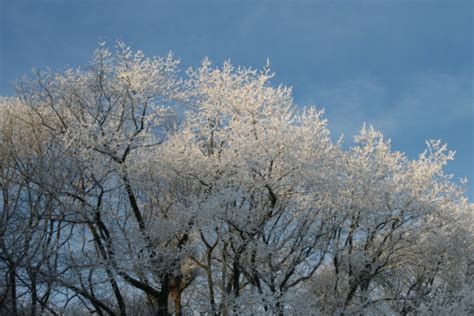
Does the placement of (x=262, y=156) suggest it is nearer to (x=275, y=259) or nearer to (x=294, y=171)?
(x=294, y=171)

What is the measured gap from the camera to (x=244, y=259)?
1695cm

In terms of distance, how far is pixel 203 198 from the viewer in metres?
16.6

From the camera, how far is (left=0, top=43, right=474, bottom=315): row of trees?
53.4 ft

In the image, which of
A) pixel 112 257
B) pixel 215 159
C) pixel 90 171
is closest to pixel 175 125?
pixel 215 159

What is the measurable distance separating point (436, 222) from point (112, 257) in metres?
12.2

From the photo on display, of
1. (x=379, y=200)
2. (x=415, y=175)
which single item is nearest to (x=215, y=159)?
(x=379, y=200)

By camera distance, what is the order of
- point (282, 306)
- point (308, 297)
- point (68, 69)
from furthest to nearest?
point (68, 69), point (308, 297), point (282, 306)

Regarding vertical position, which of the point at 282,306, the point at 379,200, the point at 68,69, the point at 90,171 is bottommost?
the point at 282,306

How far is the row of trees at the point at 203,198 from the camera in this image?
53.4ft

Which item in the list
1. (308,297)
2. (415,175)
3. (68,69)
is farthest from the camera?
(415,175)

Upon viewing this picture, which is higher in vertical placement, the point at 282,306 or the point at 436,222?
the point at 436,222

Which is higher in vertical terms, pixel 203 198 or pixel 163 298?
pixel 203 198

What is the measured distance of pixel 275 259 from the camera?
17.0m

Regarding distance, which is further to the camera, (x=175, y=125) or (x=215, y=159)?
(x=175, y=125)
